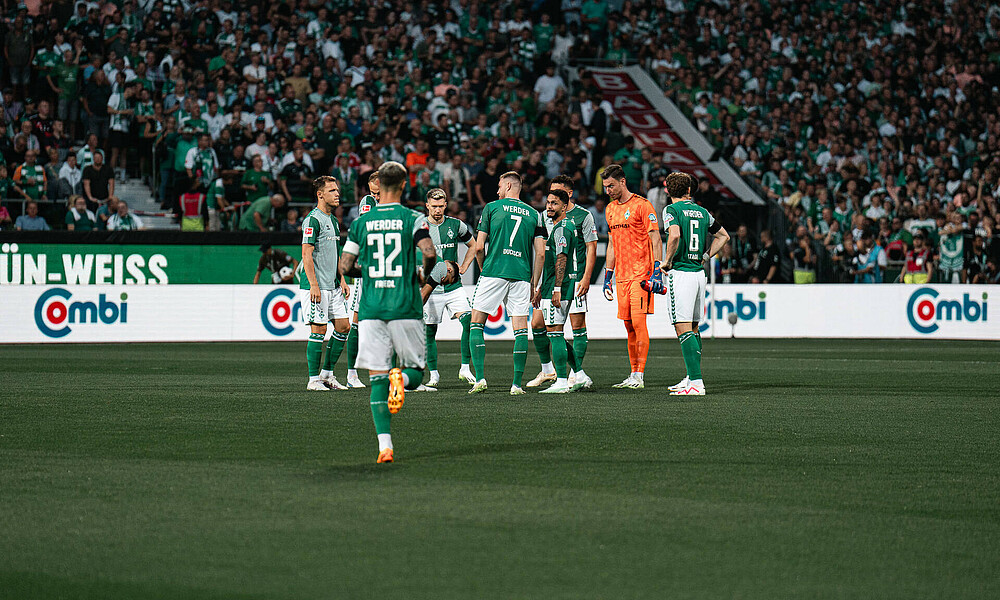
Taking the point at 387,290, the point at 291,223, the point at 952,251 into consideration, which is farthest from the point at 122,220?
the point at 387,290

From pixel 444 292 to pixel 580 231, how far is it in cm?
194

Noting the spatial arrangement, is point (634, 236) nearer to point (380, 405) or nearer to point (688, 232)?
point (688, 232)

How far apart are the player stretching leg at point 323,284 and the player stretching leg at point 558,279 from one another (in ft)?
7.15

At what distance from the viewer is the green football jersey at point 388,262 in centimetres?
817

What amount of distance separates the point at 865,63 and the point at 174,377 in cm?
2596

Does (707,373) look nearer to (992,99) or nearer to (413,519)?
(413,519)

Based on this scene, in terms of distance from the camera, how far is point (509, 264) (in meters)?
13.2

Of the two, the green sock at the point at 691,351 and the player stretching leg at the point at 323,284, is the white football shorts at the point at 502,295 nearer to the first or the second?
the player stretching leg at the point at 323,284

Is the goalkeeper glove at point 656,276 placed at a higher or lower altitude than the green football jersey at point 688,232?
lower

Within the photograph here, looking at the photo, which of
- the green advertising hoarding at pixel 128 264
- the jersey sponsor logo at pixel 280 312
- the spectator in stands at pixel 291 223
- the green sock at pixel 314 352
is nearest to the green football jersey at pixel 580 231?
the green sock at pixel 314 352

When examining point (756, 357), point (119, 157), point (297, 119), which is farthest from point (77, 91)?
point (756, 357)

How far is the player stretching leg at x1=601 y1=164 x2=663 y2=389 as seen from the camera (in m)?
13.6

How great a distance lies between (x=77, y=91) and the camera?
2552 cm

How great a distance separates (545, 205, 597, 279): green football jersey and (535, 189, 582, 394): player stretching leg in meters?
0.07
